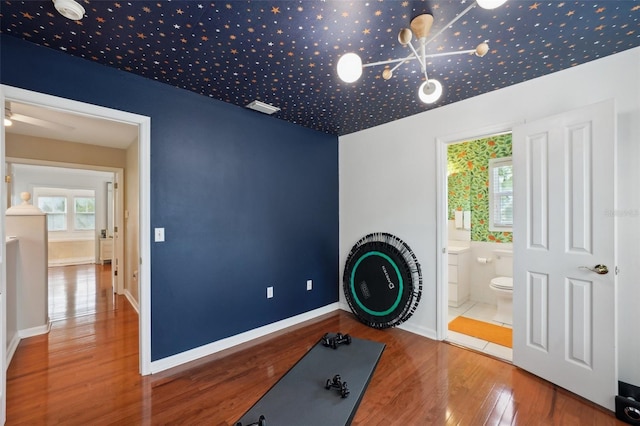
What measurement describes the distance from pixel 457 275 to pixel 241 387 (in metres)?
3.04

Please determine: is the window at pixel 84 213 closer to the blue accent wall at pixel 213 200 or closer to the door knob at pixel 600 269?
the blue accent wall at pixel 213 200

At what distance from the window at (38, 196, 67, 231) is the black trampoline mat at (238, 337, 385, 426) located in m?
8.93

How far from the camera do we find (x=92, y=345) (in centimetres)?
279

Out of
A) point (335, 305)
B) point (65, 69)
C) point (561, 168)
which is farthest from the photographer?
point (335, 305)

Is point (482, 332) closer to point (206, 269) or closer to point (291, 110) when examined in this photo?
point (206, 269)

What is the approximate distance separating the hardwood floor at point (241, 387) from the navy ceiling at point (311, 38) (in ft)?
8.04

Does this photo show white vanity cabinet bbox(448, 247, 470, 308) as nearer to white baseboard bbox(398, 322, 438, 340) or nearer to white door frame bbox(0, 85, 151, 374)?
white baseboard bbox(398, 322, 438, 340)

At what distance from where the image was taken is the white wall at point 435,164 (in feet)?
6.32

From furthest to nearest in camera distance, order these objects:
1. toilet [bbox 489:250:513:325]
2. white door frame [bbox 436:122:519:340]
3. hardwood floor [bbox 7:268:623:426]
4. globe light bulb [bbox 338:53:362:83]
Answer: toilet [bbox 489:250:513:325] → white door frame [bbox 436:122:519:340] → hardwood floor [bbox 7:268:623:426] → globe light bulb [bbox 338:53:362:83]

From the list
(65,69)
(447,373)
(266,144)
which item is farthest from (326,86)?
(447,373)

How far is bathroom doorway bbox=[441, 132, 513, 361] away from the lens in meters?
3.57

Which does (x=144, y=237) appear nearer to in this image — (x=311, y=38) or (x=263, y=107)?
(x=263, y=107)

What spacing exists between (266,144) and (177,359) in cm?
228

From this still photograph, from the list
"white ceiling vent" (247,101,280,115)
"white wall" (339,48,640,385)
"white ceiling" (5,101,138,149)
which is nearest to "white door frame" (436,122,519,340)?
"white wall" (339,48,640,385)
